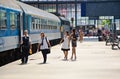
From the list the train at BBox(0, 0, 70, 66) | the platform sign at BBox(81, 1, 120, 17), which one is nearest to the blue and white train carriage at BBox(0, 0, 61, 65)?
the train at BBox(0, 0, 70, 66)

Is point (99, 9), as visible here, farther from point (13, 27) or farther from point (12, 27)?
point (12, 27)

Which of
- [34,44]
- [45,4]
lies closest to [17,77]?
[34,44]

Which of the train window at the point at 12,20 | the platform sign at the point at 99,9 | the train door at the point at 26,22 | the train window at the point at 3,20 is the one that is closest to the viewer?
the train window at the point at 3,20

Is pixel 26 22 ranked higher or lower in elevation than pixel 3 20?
lower

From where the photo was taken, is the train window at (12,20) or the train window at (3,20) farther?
the train window at (12,20)

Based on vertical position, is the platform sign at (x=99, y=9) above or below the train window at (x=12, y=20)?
above

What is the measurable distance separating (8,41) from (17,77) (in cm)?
641

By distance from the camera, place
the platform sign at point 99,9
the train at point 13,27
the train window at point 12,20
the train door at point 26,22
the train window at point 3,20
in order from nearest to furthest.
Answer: the train window at point 3,20, the train at point 13,27, the train window at point 12,20, the train door at point 26,22, the platform sign at point 99,9

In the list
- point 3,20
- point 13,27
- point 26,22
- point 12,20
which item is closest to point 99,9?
point 26,22

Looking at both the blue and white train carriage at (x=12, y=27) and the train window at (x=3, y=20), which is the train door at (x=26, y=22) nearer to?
the blue and white train carriage at (x=12, y=27)

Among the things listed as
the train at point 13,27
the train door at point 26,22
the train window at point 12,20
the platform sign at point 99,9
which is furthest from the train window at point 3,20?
the platform sign at point 99,9

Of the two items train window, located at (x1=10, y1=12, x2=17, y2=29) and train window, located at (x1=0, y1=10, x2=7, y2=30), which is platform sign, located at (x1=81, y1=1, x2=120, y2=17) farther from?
train window, located at (x1=0, y1=10, x2=7, y2=30)

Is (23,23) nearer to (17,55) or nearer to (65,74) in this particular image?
(17,55)

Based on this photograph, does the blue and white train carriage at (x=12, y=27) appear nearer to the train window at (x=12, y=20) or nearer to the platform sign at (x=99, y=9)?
the train window at (x=12, y=20)
